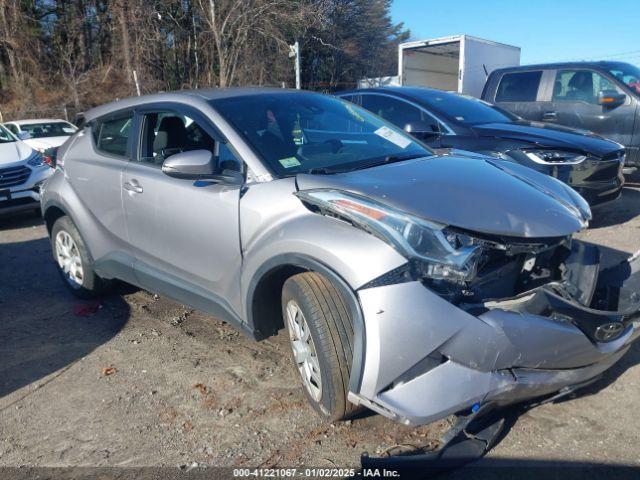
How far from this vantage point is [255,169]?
3268 millimetres

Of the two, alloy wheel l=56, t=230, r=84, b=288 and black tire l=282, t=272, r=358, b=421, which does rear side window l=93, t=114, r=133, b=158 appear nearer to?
alloy wheel l=56, t=230, r=84, b=288

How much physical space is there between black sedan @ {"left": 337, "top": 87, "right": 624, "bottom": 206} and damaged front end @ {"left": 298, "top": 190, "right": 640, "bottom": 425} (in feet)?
10.8

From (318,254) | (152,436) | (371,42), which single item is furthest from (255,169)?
(371,42)

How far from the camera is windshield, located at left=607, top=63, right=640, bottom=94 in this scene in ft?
27.7

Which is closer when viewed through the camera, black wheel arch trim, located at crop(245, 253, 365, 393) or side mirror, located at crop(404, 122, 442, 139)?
black wheel arch trim, located at crop(245, 253, 365, 393)

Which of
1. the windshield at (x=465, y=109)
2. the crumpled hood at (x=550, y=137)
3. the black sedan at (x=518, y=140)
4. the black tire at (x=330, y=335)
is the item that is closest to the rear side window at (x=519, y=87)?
the windshield at (x=465, y=109)

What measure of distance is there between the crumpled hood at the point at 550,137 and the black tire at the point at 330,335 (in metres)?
4.32

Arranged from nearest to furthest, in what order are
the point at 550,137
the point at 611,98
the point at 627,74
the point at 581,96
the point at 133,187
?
the point at 133,187 → the point at 550,137 → the point at 611,98 → the point at 627,74 → the point at 581,96

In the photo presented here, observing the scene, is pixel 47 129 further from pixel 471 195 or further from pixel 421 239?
pixel 421 239

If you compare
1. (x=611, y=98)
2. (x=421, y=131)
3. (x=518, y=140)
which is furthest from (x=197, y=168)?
(x=611, y=98)

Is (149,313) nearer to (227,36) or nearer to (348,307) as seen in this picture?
(348,307)

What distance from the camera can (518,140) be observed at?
6.30m

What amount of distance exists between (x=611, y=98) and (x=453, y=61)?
10.8 metres

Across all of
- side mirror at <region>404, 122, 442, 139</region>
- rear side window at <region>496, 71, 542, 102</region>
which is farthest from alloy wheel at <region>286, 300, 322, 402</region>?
rear side window at <region>496, 71, 542, 102</region>
